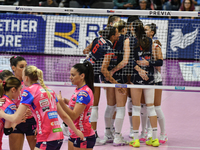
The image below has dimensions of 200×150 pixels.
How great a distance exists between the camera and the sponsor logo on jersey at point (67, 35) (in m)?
13.9

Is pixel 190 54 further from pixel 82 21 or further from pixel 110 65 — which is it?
pixel 110 65

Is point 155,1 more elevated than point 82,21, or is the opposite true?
point 155,1

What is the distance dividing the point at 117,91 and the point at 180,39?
7829mm

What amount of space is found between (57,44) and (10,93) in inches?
381

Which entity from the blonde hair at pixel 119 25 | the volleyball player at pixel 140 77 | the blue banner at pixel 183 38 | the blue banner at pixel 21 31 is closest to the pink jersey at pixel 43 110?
the volleyball player at pixel 140 77

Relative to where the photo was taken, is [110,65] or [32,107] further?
[110,65]

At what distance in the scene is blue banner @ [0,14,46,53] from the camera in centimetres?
1402

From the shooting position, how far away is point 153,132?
6.46m

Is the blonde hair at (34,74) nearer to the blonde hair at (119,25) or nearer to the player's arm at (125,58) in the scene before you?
the player's arm at (125,58)

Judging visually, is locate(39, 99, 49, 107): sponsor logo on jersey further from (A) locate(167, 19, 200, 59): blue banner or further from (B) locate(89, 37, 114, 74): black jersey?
(A) locate(167, 19, 200, 59): blue banner

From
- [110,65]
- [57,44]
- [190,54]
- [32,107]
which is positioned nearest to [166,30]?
[190,54]

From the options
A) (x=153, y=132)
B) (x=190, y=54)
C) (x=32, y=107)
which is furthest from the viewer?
(x=190, y=54)

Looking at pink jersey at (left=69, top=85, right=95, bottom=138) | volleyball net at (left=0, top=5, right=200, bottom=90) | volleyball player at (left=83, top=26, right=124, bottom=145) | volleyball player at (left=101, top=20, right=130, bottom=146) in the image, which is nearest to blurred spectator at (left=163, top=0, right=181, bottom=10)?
volleyball net at (left=0, top=5, right=200, bottom=90)

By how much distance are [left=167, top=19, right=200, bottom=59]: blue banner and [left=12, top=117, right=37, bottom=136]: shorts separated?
9.35 m
